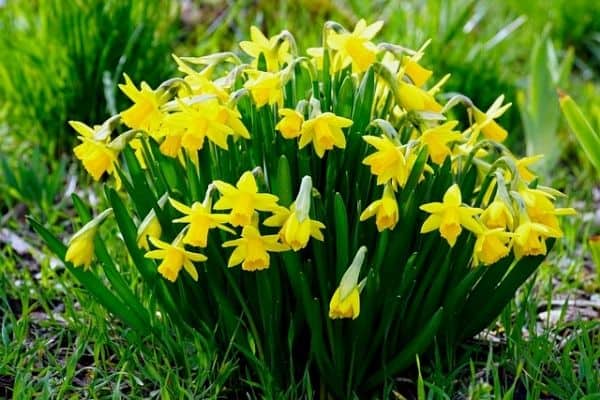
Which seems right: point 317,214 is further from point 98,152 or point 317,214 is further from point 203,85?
point 98,152

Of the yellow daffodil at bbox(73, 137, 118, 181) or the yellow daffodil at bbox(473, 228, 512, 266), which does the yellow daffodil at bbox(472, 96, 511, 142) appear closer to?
the yellow daffodil at bbox(473, 228, 512, 266)

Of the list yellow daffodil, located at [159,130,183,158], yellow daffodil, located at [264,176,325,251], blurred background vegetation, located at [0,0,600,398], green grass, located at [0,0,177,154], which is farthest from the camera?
green grass, located at [0,0,177,154]

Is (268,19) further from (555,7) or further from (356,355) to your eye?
(356,355)

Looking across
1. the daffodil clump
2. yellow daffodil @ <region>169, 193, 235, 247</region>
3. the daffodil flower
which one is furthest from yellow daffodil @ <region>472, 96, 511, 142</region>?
the daffodil flower

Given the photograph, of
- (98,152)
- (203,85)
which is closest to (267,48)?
(203,85)

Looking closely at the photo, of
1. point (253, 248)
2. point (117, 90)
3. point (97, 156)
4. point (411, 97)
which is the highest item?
point (411, 97)

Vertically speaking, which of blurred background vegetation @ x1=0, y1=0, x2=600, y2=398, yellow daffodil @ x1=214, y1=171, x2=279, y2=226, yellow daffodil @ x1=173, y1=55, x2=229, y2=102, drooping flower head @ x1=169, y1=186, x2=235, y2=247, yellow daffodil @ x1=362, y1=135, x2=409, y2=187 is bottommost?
blurred background vegetation @ x1=0, y1=0, x2=600, y2=398

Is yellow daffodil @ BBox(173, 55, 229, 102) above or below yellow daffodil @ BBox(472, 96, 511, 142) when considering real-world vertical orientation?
above
